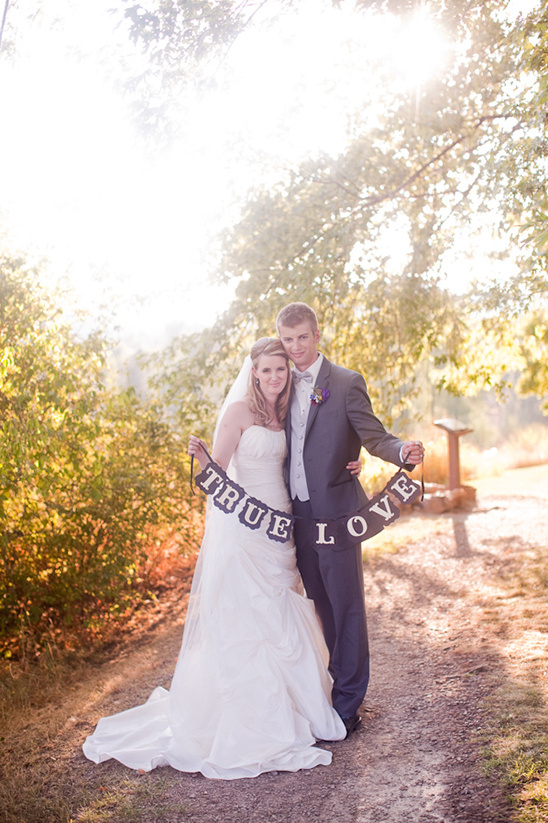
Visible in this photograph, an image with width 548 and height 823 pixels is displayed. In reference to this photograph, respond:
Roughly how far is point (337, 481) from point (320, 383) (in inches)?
21.1

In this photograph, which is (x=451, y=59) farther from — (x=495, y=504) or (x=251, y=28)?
(x=495, y=504)

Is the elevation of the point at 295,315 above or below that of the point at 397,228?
below

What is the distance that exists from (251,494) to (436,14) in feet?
14.6

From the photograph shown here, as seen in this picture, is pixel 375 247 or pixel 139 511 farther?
pixel 375 247

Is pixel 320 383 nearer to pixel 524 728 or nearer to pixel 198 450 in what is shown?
pixel 198 450

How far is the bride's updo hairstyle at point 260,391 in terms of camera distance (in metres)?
3.58

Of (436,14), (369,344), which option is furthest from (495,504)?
(436,14)

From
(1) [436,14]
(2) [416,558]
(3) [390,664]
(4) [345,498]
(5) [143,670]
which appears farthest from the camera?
(2) [416,558]

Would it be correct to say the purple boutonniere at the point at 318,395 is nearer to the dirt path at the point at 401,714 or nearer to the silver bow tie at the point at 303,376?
the silver bow tie at the point at 303,376

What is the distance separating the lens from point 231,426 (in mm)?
3619

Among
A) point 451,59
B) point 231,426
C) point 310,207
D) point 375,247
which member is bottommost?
point 231,426

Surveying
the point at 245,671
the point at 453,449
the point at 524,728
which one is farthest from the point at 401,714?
the point at 453,449

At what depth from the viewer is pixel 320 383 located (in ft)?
11.8

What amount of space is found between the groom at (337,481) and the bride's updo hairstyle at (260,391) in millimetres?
69
